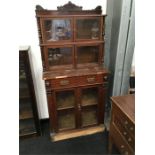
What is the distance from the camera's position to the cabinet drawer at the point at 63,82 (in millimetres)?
1688

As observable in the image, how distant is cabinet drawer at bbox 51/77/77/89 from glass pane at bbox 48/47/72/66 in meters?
0.24

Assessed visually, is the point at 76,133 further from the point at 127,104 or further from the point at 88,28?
the point at 88,28

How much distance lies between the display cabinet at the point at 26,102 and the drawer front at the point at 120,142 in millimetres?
976

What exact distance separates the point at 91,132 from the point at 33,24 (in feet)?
5.11

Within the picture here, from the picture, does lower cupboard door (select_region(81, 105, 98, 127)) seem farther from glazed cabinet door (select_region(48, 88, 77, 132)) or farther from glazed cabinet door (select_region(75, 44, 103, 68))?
glazed cabinet door (select_region(75, 44, 103, 68))

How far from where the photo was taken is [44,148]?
6.29 ft

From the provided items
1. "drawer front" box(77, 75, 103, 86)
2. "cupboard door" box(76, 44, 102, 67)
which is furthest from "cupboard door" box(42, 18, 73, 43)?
"drawer front" box(77, 75, 103, 86)

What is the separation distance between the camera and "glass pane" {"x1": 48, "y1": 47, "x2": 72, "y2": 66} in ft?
5.79

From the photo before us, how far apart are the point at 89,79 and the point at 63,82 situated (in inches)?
11.7

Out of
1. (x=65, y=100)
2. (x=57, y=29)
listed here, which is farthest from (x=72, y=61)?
(x=65, y=100)

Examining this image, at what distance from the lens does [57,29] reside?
1.69 meters
